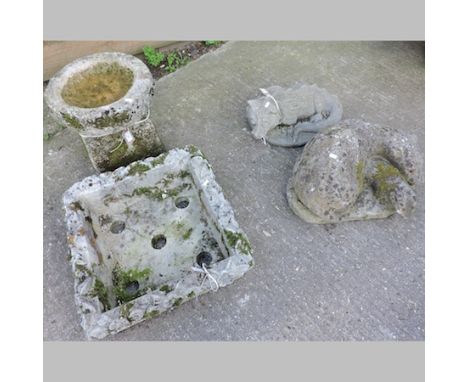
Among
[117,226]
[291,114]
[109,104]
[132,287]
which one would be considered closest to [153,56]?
[109,104]

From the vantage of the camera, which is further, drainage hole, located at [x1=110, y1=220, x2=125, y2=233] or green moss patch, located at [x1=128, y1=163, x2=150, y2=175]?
drainage hole, located at [x1=110, y1=220, x2=125, y2=233]

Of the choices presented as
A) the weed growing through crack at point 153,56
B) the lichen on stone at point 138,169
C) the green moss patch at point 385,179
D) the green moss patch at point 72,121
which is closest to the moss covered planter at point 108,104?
the green moss patch at point 72,121

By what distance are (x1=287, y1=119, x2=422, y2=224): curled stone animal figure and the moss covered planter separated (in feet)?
4.36

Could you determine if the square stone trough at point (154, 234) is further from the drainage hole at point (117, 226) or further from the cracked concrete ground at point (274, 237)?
the cracked concrete ground at point (274, 237)

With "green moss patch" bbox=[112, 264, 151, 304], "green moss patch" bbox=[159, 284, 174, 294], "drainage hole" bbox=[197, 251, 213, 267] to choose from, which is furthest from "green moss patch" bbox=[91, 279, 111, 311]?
"drainage hole" bbox=[197, 251, 213, 267]

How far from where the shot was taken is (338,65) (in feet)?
14.9

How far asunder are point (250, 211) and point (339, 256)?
804 mm

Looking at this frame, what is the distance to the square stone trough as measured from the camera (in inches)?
106

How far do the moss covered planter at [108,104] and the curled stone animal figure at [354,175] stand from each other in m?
1.33

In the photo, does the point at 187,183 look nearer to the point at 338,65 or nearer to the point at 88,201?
the point at 88,201

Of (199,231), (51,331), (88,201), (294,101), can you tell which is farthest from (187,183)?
(51,331)

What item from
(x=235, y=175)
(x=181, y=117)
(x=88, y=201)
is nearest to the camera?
(x=88, y=201)

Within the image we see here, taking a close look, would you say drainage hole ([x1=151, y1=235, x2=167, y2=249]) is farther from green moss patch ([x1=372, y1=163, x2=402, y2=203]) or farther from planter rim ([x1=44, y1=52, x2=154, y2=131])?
green moss patch ([x1=372, y1=163, x2=402, y2=203])

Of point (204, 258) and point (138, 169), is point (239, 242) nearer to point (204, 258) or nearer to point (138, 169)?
point (204, 258)
